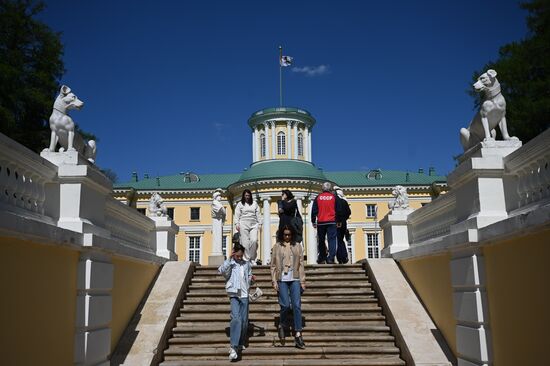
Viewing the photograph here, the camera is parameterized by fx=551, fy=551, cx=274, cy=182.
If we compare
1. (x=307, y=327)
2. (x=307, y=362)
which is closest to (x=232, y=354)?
(x=307, y=362)

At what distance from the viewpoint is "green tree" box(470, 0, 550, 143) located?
2478 centimetres

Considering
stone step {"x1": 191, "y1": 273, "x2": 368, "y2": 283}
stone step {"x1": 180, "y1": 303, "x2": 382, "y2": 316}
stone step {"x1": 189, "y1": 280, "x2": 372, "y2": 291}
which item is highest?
stone step {"x1": 191, "y1": 273, "x2": 368, "y2": 283}

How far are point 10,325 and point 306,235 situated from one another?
39475mm

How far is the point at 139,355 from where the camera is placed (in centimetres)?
739

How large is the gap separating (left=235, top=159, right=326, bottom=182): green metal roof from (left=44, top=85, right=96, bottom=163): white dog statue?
118ft

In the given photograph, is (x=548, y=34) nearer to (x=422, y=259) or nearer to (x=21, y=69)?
(x=422, y=259)

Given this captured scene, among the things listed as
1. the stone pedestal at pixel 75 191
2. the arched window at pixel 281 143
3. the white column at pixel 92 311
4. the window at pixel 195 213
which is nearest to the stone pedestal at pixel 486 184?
the white column at pixel 92 311

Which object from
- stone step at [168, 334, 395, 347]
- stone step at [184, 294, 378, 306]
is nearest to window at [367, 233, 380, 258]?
stone step at [184, 294, 378, 306]

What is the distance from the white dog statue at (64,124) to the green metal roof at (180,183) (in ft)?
146

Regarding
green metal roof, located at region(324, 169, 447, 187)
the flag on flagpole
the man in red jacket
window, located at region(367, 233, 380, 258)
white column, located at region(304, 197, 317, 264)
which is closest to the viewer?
the man in red jacket

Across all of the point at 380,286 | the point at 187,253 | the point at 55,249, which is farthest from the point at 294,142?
the point at 55,249

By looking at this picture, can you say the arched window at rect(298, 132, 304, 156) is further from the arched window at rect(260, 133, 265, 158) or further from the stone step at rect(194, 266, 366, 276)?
the stone step at rect(194, 266, 366, 276)

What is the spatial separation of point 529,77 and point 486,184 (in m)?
23.7

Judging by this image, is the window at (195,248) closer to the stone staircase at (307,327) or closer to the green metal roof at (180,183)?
the green metal roof at (180,183)
